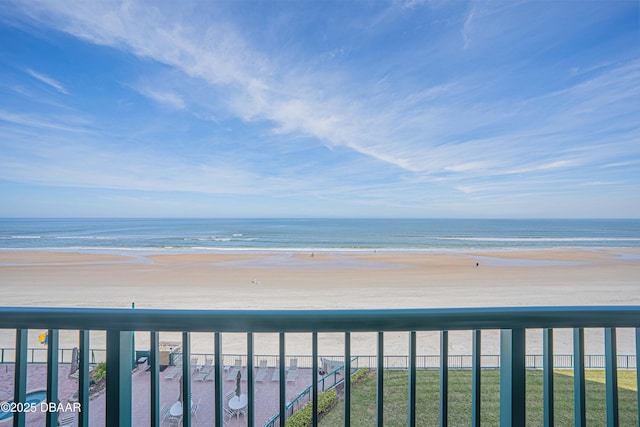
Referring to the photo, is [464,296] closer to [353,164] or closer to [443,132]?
[443,132]

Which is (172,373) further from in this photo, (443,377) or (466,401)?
(443,377)

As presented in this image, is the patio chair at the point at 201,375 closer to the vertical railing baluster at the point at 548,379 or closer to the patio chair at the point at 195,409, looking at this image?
the patio chair at the point at 195,409

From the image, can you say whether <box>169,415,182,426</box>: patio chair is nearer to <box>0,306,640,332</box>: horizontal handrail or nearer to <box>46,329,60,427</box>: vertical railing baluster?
<box>46,329,60,427</box>: vertical railing baluster

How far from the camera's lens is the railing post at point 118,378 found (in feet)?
3.13

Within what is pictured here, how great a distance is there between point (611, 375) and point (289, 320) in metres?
1.18

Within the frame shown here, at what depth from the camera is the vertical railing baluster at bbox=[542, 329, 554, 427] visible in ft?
3.33

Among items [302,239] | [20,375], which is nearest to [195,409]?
[20,375]

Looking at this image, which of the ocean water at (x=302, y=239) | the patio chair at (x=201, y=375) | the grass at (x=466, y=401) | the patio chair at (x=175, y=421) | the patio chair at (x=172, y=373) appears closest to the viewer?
the grass at (x=466, y=401)

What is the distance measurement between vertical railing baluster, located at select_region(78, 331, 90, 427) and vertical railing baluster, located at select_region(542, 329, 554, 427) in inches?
62.3

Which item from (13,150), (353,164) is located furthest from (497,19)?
(353,164)

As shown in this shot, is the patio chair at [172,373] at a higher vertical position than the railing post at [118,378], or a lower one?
lower

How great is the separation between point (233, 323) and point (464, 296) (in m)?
10.1

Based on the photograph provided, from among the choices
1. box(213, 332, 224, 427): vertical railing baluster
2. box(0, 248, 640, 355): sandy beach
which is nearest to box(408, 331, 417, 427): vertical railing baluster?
box(213, 332, 224, 427): vertical railing baluster

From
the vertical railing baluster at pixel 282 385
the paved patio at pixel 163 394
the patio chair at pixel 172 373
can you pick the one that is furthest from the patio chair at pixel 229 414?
the vertical railing baluster at pixel 282 385
